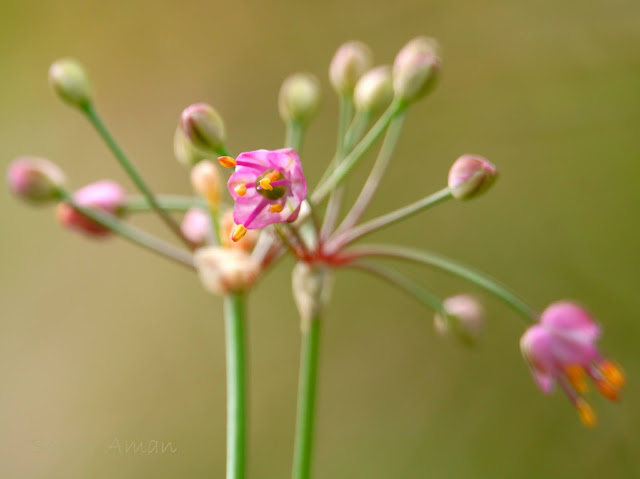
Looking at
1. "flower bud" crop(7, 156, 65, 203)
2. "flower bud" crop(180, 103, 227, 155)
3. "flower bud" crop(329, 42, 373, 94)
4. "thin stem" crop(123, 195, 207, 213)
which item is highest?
"flower bud" crop(329, 42, 373, 94)

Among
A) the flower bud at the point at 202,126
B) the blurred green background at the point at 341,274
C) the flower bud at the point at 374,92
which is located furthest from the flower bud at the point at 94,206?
the blurred green background at the point at 341,274

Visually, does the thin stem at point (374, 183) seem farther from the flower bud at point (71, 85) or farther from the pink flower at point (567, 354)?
the flower bud at point (71, 85)

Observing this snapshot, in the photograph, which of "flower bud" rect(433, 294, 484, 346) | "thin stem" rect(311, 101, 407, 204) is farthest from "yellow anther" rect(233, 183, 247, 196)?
"flower bud" rect(433, 294, 484, 346)

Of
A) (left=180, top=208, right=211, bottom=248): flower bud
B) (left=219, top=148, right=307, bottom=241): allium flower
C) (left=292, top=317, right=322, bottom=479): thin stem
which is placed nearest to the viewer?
(left=219, top=148, right=307, bottom=241): allium flower

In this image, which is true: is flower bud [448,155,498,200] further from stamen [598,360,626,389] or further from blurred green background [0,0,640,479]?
blurred green background [0,0,640,479]

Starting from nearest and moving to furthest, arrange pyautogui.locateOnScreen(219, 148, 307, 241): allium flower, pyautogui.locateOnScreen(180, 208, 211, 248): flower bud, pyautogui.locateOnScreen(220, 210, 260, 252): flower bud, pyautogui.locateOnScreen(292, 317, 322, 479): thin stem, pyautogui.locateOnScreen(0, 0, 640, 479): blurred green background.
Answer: pyautogui.locateOnScreen(219, 148, 307, 241): allium flower < pyautogui.locateOnScreen(292, 317, 322, 479): thin stem < pyautogui.locateOnScreen(220, 210, 260, 252): flower bud < pyautogui.locateOnScreen(180, 208, 211, 248): flower bud < pyautogui.locateOnScreen(0, 0, 640, 479): blurred green background

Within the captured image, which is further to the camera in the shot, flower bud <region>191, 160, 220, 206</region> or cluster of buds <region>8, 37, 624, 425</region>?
flower bud <region>191, 160, 220, 206</region>

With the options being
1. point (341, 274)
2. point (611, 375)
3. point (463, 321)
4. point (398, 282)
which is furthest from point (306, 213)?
point (341, 274)

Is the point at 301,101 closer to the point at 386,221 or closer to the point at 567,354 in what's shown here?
the point at 386,221
